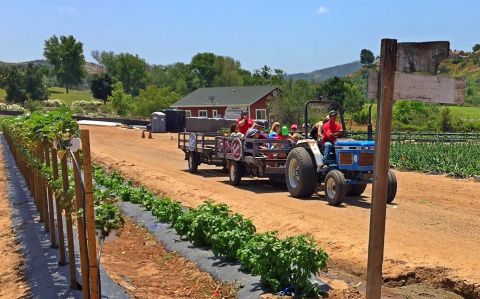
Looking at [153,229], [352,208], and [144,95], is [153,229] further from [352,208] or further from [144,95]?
[144,95]

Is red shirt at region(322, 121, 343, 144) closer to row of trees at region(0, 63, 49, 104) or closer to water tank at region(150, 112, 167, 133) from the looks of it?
water tank at region(150, 112, 167, 133)

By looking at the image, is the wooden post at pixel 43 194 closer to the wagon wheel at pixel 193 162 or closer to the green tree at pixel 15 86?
the wagon wheel at pixel 193 162

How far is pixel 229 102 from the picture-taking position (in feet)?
190

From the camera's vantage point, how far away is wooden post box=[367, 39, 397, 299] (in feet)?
16.7

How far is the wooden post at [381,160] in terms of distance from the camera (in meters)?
5.08

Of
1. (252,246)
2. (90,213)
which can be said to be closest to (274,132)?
(252,246)

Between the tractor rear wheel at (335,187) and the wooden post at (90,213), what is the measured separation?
751cm

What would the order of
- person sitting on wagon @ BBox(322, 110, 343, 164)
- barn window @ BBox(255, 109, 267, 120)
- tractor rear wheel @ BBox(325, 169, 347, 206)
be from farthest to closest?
barn window @ BBox(255, 109, 267, 120), person sitting on wagon @ BBox(322, 110, 343, 164), tractor rear wheel @ BBox(325, 169, 347, 206)

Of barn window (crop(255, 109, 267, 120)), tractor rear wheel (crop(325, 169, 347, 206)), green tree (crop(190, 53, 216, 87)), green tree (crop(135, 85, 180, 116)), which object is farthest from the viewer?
green tree (crop(190, 53, 216, 87))

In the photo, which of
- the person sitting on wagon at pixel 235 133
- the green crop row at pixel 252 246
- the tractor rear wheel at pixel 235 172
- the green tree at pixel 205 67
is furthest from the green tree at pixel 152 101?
the green crop row at pixel 252 246

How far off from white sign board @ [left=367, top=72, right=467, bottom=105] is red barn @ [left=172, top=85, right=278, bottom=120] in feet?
152

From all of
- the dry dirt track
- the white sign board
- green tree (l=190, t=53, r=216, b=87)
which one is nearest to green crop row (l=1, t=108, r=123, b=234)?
the white sign board

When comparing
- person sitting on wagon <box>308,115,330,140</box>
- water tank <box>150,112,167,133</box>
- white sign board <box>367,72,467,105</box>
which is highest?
white sign board <box>367,72,467,105</box>

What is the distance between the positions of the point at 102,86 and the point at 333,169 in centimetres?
7766
